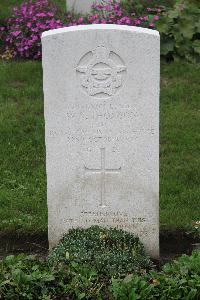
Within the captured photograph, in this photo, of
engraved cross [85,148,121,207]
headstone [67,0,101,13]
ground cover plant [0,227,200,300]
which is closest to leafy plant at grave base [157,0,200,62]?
headstone [67,0,101,13]

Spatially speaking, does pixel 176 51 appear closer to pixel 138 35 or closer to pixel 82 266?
pixel 138 35

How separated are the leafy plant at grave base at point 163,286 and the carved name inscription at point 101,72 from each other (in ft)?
4.29

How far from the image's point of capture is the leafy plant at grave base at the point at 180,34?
9.58 metres

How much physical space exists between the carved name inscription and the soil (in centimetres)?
130

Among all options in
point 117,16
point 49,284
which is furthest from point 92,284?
point 117,16

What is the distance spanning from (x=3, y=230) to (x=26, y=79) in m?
3.42

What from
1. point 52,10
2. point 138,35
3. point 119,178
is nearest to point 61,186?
point 119,178

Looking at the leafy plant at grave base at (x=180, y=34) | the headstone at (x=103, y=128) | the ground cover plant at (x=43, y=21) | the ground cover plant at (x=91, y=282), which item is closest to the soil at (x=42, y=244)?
the headstone at (x=103, y=128)

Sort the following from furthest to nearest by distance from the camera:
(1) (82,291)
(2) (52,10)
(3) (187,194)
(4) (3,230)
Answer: (2) (52,10) < (3) (187,194) < (4) (3,230) < (1) (82,291)

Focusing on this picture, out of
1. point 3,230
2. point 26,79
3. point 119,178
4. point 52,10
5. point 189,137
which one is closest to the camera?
point 119,178

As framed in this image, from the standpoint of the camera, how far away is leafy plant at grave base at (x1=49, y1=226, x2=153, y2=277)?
5.11 meters

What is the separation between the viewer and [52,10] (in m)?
10.5

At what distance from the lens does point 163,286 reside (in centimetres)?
471

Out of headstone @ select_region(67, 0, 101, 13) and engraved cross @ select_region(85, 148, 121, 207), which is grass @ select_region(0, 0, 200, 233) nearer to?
engraved cross @ select_region(85, 148, 121, 207)
